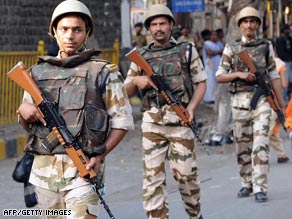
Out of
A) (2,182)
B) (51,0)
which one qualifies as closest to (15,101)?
(2,182)

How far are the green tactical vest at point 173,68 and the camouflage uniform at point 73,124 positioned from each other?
191 centimetres

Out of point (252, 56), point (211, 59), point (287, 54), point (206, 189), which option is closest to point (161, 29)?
point (252, 56)

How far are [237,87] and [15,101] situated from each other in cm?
584

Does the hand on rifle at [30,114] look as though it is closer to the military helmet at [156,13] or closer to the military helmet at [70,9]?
the military helmet at [70,9]

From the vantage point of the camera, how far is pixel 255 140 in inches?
331

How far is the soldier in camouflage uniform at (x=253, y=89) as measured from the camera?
8.32 m

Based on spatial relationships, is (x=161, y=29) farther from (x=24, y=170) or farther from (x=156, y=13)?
(x=24, y=170)

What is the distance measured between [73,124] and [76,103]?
4.5 inches

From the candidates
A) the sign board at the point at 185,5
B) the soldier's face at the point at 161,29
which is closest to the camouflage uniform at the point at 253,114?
the soldier's face at the point at 161,29

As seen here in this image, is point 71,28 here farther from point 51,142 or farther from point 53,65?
point 51,142

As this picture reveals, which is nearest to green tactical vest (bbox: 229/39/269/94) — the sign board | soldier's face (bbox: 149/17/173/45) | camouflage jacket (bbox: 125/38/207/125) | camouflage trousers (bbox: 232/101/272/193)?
camouflage trousers (bbox: 232/101/272/193)

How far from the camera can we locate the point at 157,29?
268 inches

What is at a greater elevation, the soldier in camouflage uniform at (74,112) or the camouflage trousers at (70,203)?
the soldier in camouflage uniform at (74,112)

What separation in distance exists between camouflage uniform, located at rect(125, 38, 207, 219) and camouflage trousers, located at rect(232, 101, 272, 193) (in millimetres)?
1611
